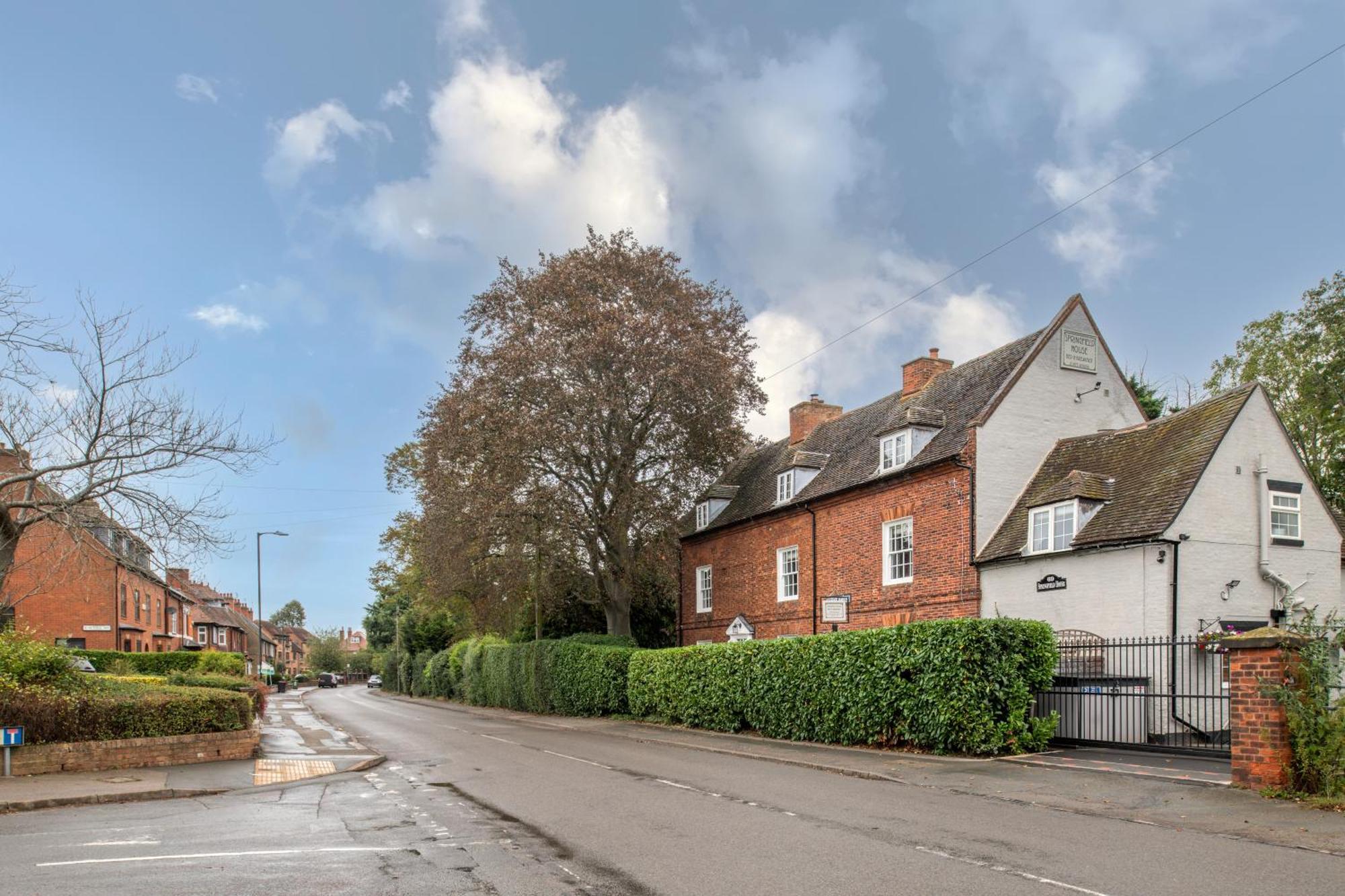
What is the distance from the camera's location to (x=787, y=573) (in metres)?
31.2

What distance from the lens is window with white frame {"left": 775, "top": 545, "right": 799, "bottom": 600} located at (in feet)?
101

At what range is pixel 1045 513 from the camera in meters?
22.3

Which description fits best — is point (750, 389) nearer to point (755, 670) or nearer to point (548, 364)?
point (548, 364)

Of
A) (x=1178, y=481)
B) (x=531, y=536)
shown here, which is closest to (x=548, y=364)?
(x=531, y=536)

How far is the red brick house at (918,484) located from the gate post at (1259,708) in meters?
9.98

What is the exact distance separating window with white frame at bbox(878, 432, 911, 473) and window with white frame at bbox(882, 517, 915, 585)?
1485 millimetres

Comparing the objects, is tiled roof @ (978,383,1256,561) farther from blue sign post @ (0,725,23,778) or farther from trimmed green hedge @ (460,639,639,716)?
blue sign post @ (0,725,23,778)

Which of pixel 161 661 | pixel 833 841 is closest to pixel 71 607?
pixel 161 661

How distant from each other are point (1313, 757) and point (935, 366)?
64.4 ft

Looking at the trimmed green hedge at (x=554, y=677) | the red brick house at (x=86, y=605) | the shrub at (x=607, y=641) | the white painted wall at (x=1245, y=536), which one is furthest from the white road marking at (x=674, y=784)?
the shrub at (x=607, y=641)

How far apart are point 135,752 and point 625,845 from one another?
38.0 ft

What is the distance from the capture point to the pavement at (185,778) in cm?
1353

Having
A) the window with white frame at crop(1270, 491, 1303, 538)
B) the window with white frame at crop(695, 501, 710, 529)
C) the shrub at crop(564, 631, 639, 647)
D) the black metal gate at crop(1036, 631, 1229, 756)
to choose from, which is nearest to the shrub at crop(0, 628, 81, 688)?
the black metal gate at crop(1036, 631, 1229, 756)

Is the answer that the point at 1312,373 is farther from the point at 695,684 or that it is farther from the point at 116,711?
the point at 116,711
